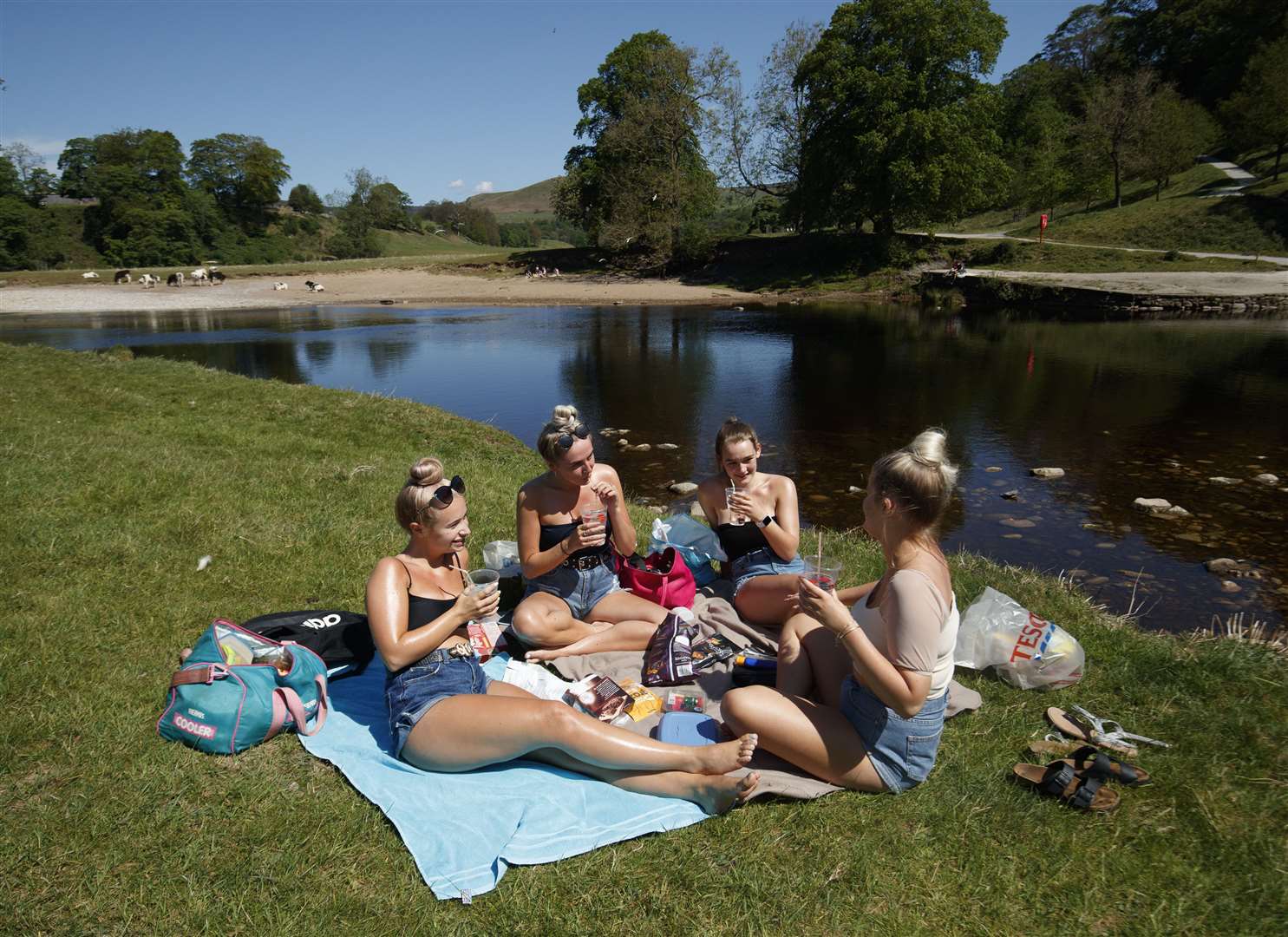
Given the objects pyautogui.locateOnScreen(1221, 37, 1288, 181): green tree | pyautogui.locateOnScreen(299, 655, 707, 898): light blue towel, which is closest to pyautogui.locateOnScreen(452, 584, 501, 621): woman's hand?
pyautogui.locateOnScreen(299, 655, 707, 898): light blue towel

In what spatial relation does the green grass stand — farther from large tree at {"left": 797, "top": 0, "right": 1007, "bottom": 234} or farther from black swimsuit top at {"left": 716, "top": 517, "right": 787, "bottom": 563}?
black swimsuit top at {"left": 716, "top": 517, "right": 787, "bottom": 563}

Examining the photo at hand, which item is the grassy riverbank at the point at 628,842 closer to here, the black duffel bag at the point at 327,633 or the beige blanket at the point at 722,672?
the beige blanket at the point at 722,672

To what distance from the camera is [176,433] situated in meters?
10.1

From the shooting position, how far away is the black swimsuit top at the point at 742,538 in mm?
5605

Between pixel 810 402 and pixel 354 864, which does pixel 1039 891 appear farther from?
pixel 810 402

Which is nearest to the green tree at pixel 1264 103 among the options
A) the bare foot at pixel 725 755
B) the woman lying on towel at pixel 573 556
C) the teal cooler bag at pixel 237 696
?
the woman lying on towel at pixel 573 556

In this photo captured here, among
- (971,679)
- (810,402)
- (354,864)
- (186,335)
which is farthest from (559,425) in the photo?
(186,335)

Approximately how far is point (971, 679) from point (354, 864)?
3711 mm

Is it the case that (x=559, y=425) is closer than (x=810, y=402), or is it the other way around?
(x=559, y=425)

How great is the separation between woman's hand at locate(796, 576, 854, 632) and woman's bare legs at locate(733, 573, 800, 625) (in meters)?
1.89

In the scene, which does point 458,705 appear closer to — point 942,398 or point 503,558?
point 503,558

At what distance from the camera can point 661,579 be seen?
223 inches

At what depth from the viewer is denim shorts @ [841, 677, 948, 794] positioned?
3607mm

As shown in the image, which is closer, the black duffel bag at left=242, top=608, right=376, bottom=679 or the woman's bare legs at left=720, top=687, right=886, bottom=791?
the woman's bare legs at left=720, top=687, right=886, bottom=791
